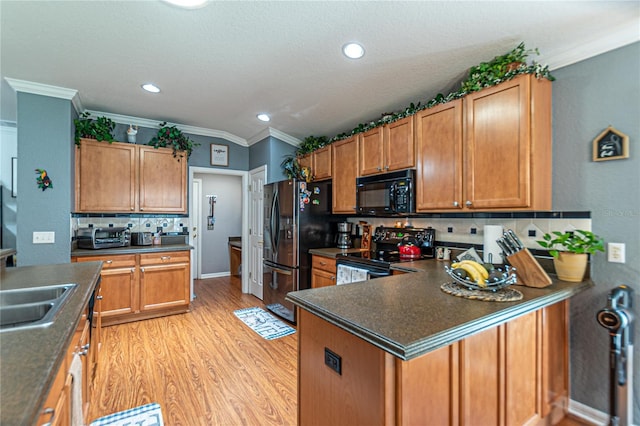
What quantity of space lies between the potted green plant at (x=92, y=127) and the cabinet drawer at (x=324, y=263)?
286 centimetres

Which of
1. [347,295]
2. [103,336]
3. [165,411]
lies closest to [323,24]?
[347,295]

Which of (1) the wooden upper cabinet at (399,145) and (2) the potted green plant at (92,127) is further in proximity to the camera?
(2) the potted green plant at (92,127)

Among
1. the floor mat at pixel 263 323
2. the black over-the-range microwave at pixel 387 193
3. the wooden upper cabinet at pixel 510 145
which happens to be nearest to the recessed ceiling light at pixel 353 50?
the wooden upper cabinet at pixel 510 145

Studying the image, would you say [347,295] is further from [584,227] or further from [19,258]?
A: [19,258]

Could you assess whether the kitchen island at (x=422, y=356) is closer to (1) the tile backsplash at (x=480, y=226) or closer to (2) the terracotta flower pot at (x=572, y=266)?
(2) the terracotta flower pot at (x=572, y=266)

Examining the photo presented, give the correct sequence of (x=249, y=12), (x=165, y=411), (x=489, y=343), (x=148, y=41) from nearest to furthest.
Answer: (x=489, y=343), (x=249, y=12), (x=165, y=411), (x=148, y=41)

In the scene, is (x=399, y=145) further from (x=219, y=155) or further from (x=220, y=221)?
(x=220, y=221)

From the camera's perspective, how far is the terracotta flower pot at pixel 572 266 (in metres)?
1.82

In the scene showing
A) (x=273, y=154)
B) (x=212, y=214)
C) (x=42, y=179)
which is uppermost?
(x=273, y=154)

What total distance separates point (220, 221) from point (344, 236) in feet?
11.3

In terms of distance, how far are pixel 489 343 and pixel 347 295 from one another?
2.25 ft

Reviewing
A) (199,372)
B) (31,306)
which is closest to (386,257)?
(199,372)

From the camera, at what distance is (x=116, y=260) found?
3.44m

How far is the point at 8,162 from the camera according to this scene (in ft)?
12.4
